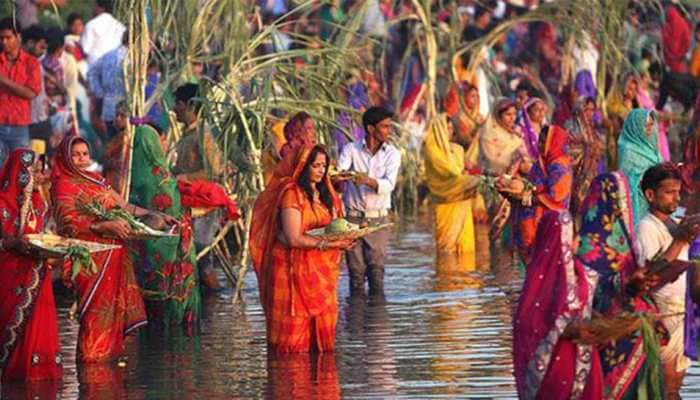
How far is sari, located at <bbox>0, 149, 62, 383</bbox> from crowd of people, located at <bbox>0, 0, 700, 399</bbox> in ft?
0.03

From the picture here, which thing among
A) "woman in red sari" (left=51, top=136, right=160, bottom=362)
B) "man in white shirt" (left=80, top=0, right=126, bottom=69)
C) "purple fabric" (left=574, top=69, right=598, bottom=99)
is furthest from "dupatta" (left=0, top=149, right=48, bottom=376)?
"purple fabric" (left=574, top=69, right=598, bottom=99)

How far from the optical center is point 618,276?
10188mm

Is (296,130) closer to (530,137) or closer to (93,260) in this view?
(530,137)

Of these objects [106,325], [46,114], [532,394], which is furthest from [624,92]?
[532,394]

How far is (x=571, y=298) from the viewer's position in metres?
10.2

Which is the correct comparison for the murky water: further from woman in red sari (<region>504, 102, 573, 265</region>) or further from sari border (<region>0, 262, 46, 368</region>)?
woman in red sari (<region>504, 102, 573, 265</region>)

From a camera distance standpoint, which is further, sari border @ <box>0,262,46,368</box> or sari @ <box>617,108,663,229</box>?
sari @ <box>617,108,663,229</box>

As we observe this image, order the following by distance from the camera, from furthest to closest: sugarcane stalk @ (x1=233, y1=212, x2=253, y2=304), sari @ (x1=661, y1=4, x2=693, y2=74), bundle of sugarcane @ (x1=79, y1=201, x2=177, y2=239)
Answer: sari @ (x1=661, y1=4, x2=693, y2=74) → sugarcane stalk @ (x1=233, y1=212, x2=253, y2=304) → bundle of sugarcane @ (x1=79, y1=201, x2=177, y2=239)

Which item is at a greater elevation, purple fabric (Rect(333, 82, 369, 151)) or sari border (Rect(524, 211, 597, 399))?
purple fabric (Rect(333, 82, 369, 151))

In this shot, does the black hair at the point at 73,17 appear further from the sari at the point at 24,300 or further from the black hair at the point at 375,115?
the sari at the point at 24,300

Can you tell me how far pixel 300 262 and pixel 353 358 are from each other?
1.98 feet

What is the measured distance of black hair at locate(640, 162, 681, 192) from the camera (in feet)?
34.5

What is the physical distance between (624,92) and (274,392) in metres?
12.7

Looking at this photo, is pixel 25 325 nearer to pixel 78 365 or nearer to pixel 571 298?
pixel 78 365
